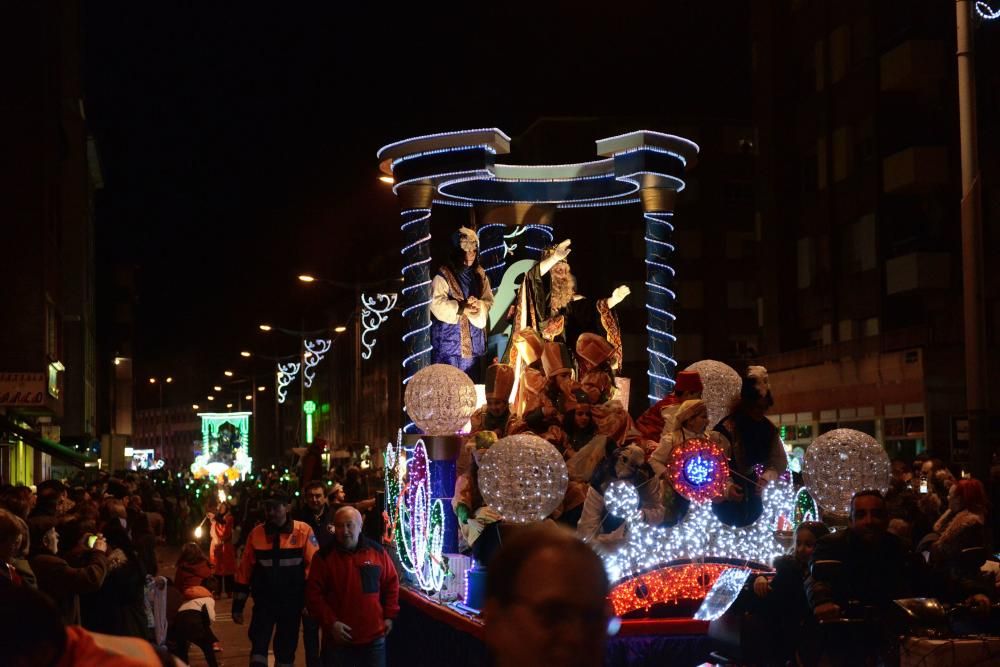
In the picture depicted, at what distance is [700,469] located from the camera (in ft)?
35.7

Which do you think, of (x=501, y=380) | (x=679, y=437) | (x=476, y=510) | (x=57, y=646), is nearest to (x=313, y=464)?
(x=501, y=380)

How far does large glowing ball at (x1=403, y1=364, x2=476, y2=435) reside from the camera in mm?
14203

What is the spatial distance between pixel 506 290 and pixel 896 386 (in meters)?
18.7

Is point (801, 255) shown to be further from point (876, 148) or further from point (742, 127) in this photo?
point (742, 127)

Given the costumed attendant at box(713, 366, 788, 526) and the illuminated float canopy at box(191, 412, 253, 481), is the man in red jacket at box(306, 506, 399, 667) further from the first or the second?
the illuminated float canopy at box(191, 412, 253, 481)

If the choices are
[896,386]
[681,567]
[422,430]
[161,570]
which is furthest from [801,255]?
[681,567]

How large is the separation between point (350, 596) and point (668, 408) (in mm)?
2921

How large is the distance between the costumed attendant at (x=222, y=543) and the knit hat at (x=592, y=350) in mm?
9577

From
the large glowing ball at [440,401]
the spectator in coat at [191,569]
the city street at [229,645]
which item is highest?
the large glowing ball at [440,401]

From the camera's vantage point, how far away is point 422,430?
1479 centimetres

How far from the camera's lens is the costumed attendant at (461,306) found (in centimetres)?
1652

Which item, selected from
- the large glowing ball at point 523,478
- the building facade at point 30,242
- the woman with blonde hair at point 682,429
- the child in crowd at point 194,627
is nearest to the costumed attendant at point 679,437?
the woman with blonde hair at point 682,429

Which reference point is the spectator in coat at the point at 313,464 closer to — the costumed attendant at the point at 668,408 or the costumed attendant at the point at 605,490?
the costumed attendant at the point at 668,408

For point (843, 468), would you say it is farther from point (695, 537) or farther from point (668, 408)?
point (668, 408)
